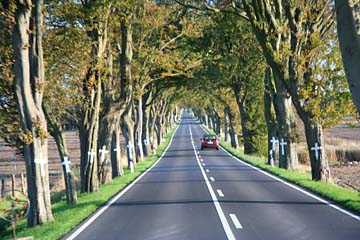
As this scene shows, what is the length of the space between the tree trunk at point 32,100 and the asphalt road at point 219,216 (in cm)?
154

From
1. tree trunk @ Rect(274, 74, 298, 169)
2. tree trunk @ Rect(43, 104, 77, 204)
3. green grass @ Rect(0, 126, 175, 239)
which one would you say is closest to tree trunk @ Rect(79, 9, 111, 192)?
green grass @ Rect(0, 126, 175, 239)

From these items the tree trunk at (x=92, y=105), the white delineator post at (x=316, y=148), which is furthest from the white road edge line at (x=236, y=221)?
the white delineator post at (x=316, y=148)

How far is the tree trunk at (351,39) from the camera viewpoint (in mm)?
8523

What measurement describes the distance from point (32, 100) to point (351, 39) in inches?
296

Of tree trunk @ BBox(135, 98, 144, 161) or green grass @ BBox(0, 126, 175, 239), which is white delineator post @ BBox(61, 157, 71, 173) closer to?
green grass @ BBox(0, 126, 175, 239)

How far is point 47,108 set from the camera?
52.5 ft

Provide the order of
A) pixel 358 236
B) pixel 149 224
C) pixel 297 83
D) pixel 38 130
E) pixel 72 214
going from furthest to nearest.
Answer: pixel 297 83
pixel 72 214
pixel 38 130
pixel 149 224
pixel 358 236

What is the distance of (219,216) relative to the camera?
12.4m

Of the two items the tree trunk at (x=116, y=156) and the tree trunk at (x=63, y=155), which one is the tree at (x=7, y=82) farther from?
the tree trunk at (x=116, y=156)

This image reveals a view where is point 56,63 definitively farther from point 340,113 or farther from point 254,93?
point 254,93

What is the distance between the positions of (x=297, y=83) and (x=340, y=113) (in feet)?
7.44

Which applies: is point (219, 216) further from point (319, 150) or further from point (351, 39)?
point (319, 150)

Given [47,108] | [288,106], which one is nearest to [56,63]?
[47,108]

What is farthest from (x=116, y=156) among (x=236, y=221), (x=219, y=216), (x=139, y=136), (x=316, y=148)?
(x=236, y=221)
